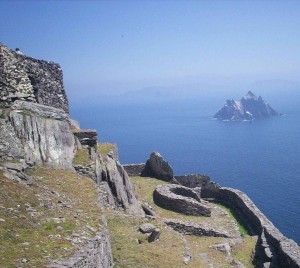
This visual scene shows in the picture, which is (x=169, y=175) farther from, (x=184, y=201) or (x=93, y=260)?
(x=93, y=260)

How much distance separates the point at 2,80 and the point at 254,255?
928 inches

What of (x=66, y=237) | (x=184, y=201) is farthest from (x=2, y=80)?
(x=184, y=201)

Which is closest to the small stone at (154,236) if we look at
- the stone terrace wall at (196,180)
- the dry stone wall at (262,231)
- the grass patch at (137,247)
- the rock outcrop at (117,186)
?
the grass patch at (137,247)

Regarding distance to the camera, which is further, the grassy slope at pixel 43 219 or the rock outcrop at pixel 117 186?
the rock outcrop at pixel 117 186

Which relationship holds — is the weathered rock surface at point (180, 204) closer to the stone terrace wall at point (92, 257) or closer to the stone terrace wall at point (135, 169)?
the stone terrace wall at point (135, 169)

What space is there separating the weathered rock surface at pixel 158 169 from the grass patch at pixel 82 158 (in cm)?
1923

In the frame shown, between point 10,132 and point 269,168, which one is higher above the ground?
point 10,132

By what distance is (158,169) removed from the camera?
4603cm

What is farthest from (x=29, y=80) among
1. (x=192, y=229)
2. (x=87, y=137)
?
(x=192, y=229)

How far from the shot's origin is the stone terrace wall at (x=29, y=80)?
22844mm

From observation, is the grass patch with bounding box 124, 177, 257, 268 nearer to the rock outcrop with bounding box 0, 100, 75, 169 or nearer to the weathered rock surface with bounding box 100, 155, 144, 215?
the weathered rock surface with bounding box 100, 155, 144, 215

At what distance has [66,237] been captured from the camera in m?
13.1

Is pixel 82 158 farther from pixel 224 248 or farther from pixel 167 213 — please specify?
pixel 224 248

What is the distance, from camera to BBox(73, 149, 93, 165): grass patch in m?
25.7
